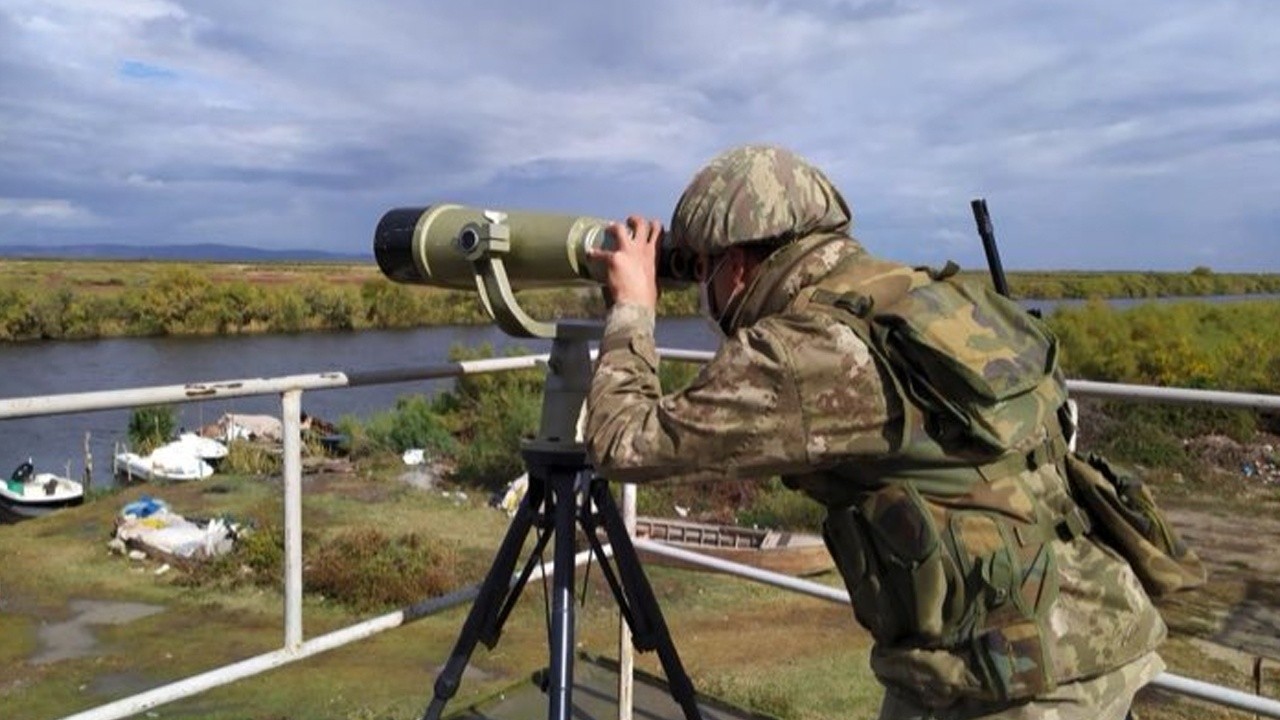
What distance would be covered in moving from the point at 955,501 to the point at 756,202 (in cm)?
47

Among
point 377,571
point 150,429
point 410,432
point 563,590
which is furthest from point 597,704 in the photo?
point 150,429

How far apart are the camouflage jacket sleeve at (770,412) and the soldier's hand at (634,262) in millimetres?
246

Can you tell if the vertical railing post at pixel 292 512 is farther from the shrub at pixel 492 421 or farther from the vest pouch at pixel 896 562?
the shrub at pixel 492 421

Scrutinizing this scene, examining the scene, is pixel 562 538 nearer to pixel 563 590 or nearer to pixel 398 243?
pixel 563 590

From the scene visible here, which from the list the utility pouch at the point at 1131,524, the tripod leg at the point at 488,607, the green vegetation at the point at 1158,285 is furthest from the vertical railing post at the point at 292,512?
the green vegetation at the point at 1158,285

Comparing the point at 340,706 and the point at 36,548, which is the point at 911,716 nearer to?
the point at 340,706

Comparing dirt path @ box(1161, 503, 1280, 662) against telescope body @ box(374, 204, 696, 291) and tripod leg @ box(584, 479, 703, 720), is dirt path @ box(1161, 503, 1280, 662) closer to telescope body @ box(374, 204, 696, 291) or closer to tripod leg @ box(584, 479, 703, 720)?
tripod leg @ box(584, 479, 703, 720)

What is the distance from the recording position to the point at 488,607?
6.39 ft

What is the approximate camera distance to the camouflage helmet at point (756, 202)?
4.58ft

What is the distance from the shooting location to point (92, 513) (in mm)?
11742

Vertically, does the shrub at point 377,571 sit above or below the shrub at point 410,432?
above

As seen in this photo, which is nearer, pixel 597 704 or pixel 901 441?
pixel 901 441

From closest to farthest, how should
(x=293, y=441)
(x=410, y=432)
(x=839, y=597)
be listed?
(x=293, y=441) < (x=839, y=597) < (x=410, y=432)

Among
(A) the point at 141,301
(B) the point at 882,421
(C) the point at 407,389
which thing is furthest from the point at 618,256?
(A) the point at 141,301
